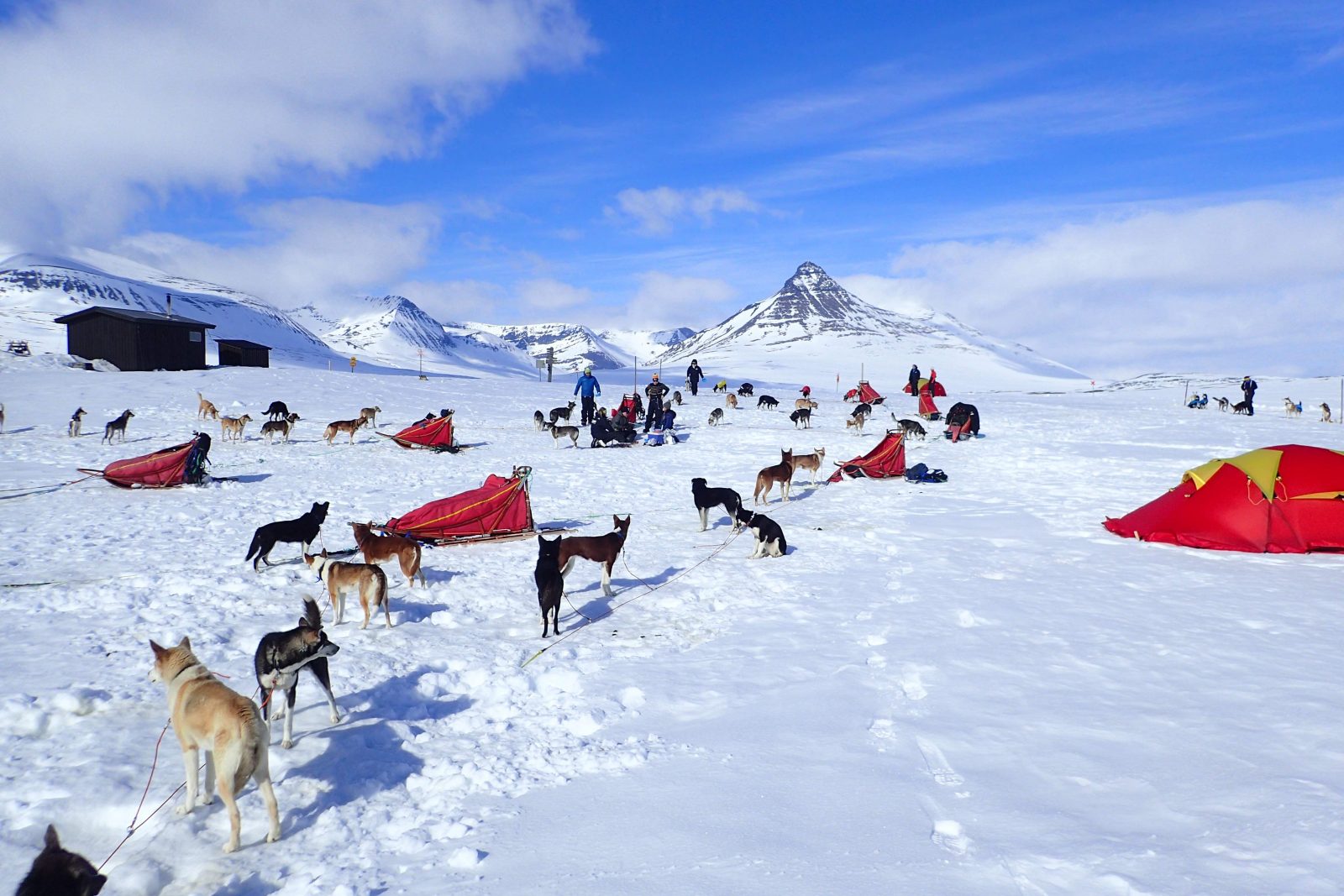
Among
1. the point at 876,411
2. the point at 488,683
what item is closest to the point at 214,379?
the point at 876,411

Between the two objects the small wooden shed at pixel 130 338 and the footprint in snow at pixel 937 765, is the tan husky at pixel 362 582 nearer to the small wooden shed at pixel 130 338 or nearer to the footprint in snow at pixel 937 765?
the footprint in snow at pixel 937 765

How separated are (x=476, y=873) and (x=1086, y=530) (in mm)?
10878

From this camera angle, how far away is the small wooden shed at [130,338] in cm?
3656

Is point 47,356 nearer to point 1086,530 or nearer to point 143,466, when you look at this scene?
point 143,466

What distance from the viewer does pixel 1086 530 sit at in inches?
447

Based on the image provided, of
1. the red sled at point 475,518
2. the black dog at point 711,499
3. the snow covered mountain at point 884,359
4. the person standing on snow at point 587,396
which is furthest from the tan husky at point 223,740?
the snow covered mountain at point 884,359

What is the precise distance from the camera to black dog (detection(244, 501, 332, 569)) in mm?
7762

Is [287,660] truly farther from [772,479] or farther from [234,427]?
[234,427]

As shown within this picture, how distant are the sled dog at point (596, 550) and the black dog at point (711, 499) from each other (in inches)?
114

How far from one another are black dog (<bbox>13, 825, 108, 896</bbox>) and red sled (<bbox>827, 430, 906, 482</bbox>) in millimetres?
14375

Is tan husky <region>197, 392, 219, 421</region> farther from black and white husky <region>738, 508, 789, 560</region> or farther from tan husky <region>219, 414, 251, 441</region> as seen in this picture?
black and white husky <region>738, 508, 789, 560</region>

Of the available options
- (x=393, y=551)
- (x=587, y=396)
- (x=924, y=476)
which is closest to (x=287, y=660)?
(x=393, y=551)

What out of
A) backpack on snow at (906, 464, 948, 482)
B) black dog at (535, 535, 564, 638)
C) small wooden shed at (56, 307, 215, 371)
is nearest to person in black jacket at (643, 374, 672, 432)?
backpack on snow at (906, 464, 948, 482)

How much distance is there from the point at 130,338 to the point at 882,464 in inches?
1511
